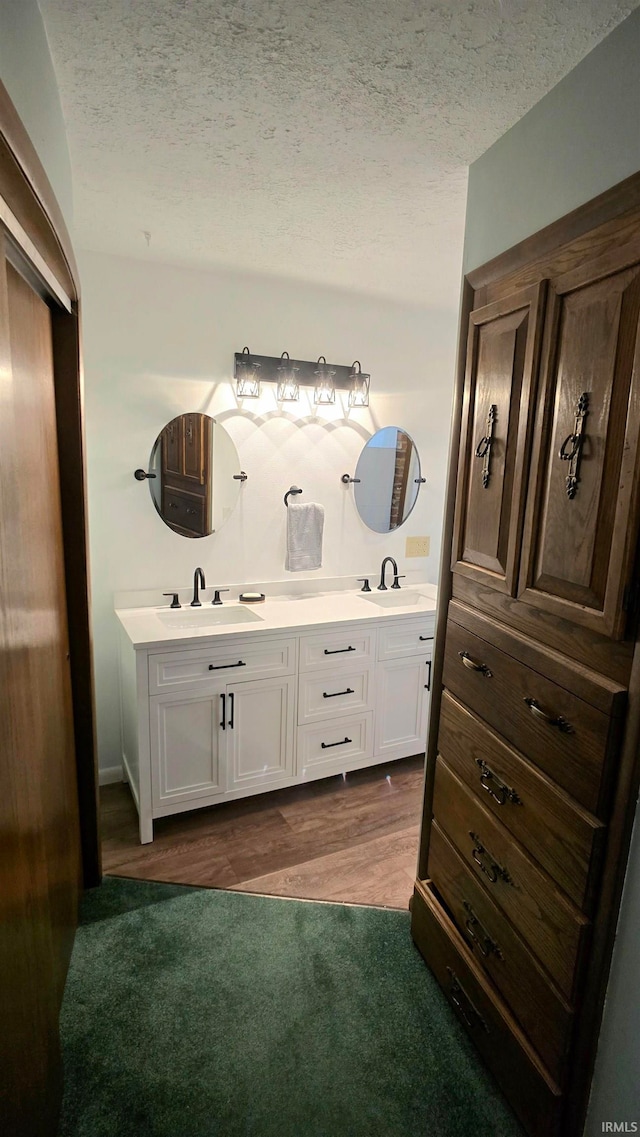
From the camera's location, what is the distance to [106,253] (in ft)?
7.60

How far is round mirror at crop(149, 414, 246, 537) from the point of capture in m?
2.58

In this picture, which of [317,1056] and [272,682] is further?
[272,682]

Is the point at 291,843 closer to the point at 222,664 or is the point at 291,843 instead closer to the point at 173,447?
the point at 222,664

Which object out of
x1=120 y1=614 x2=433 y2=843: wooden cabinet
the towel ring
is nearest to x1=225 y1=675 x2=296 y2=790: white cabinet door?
x1=120 y1=614 x2=433 y2=843: wooden cabinet

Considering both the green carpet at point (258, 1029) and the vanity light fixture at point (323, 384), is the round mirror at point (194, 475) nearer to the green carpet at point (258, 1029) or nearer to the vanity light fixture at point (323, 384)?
the vanity light fixture at point (323, 384)

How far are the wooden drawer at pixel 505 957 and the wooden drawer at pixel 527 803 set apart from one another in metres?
0.24

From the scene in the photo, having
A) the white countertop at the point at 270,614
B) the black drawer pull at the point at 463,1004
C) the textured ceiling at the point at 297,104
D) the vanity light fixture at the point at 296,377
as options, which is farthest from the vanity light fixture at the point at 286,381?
the black drawer pull at the point at 463,1004

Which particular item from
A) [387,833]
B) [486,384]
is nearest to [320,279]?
[486,384]

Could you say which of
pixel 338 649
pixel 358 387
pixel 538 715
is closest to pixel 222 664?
pixel 338 649

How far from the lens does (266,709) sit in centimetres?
241

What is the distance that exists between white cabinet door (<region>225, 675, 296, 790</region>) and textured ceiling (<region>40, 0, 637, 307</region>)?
1.81 metres

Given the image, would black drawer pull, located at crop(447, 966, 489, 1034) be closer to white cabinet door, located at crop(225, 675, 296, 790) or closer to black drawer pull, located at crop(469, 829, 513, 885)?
black drawer pull, located at crop(469, 829, 513, 885)

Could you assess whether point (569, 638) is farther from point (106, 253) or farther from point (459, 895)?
point (106, 253)

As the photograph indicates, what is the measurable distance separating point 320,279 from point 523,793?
2.38m
